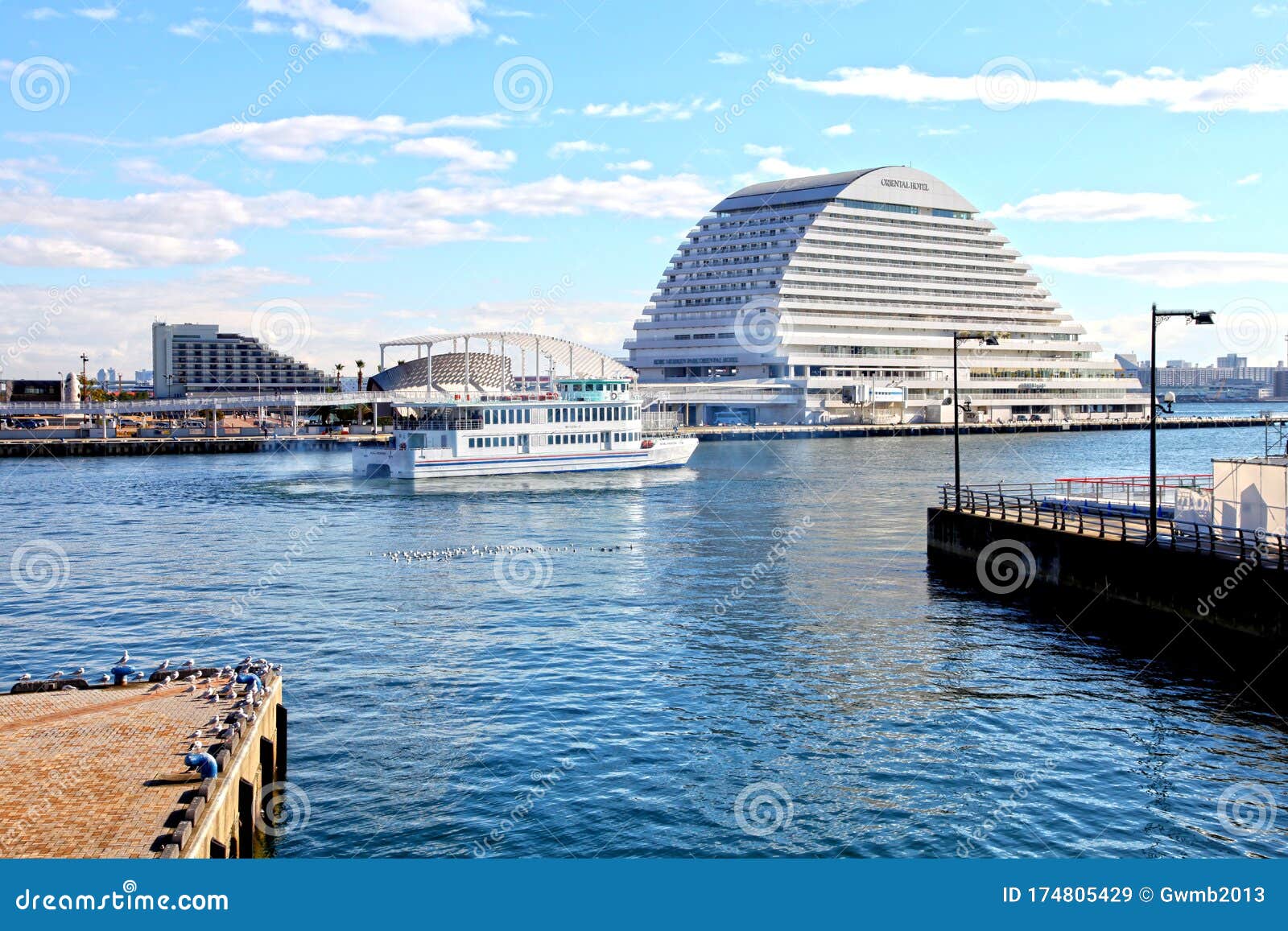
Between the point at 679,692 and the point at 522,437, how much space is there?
7420 cm

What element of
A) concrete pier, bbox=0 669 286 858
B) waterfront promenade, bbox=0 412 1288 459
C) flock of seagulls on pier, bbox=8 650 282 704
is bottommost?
concrete pier, bbox=0 669 286 858

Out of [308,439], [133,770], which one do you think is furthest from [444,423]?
[133,770]

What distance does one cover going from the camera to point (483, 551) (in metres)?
54.5

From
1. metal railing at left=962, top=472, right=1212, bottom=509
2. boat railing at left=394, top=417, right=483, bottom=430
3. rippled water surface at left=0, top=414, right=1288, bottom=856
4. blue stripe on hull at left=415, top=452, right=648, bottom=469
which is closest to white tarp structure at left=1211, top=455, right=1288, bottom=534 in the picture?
metal railing at left=962, top=472, right=1212, bottom=509

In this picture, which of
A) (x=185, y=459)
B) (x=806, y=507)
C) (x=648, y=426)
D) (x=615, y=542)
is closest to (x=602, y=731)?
(x=615, y=542)

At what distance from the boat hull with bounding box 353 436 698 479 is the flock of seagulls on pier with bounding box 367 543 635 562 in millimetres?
41495

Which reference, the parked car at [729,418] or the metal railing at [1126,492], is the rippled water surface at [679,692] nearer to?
the metal railing at [1126,492]

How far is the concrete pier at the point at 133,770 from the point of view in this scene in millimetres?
16344

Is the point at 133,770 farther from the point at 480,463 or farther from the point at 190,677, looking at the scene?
the point at 480,463

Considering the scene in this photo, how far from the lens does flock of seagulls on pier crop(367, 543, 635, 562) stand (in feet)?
172

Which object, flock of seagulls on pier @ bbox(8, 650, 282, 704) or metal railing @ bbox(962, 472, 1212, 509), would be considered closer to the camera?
flock of seagulls on pier @ bbox(8, 650, 282, 704)

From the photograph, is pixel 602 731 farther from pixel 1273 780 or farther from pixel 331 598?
pixel 331 598

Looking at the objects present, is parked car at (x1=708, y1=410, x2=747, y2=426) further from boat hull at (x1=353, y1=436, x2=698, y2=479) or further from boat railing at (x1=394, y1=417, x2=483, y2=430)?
boat railing at (x1=394, y1=417, x2=483, y2=430)

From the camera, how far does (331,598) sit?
42125 millimetres
